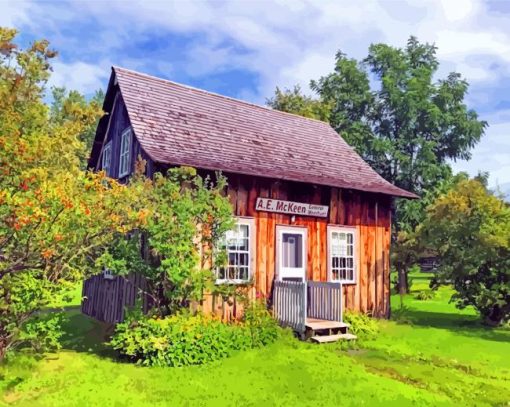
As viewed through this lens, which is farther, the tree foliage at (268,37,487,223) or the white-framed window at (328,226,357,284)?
the tree foliage at (268,37,487,223)

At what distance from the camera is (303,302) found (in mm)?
11945

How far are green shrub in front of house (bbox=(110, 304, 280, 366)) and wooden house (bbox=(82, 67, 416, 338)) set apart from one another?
1.82 meters

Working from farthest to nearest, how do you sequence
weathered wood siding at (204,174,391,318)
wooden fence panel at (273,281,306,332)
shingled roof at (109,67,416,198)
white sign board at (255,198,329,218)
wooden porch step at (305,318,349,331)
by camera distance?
white sign board at (255,198,329,218), weathered wood siding at (204,174,391,318), shingled roof at (109,67,416,198), wooden fence panel at (273,281,306,332), wooden porch step at (305,318,349,331)

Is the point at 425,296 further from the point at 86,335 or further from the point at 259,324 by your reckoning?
the point at 86,335

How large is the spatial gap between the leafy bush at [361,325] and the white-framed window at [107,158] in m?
9.61

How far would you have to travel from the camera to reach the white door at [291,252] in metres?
13.8

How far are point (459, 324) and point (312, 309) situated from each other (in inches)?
239

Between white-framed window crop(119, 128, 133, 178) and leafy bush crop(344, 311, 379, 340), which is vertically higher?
white-framed window crop(119, 128, 133, 178)

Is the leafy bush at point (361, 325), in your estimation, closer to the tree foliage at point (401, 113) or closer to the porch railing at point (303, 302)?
the porch railing at point (303, 302)

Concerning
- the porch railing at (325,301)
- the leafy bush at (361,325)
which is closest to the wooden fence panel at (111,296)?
the porch railing at (325,301)

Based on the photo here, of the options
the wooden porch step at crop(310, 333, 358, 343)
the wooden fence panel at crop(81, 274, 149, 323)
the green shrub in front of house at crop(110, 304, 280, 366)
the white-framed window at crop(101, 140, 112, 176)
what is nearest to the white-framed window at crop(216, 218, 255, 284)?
the green shrub in front of house at crop(110, 304, 280, 366)

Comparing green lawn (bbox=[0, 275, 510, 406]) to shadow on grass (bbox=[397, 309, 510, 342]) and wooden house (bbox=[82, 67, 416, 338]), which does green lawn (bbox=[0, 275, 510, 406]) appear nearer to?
shadow on grass (bbox=[397, 309, 510, 342])

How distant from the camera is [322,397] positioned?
24.8 ft

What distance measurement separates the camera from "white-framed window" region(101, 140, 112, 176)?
53.3 ft
